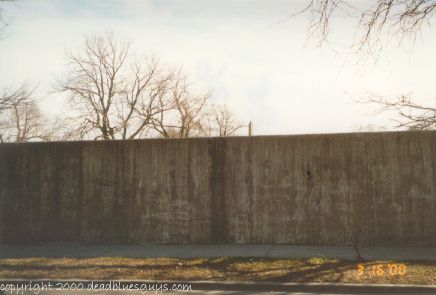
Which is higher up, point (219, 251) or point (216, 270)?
point (219, 251)

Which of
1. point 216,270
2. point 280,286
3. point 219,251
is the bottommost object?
point 280,286

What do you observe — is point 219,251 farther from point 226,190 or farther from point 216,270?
point 216,270

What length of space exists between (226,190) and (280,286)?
4.55m

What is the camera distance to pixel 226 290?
764 cm

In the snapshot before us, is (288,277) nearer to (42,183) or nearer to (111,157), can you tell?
(111,157)

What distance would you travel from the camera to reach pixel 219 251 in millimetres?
10656

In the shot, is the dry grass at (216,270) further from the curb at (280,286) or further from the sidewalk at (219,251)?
Result: the sidewalk at (219,251)
